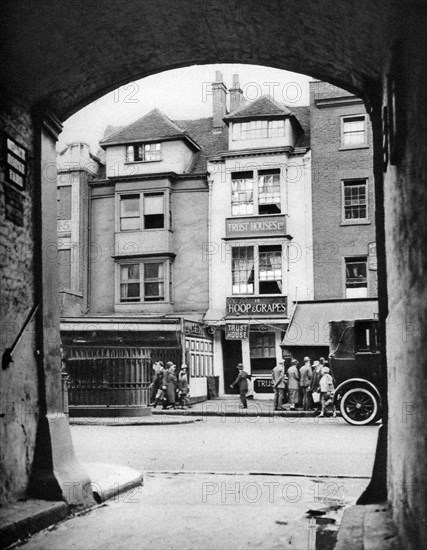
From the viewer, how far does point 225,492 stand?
793cm

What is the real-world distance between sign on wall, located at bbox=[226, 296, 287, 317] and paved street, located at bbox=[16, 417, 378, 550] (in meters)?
13.6

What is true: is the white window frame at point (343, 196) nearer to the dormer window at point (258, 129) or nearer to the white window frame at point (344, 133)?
the white window frame at point (344, 133)

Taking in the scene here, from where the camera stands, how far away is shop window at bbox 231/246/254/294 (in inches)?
1170

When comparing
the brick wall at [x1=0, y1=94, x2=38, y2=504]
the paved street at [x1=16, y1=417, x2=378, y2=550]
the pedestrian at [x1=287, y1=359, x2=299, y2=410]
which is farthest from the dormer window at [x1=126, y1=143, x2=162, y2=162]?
the brick wall at [x1=0, y1=94, x2=38, y2=504]

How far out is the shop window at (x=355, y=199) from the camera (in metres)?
28.8

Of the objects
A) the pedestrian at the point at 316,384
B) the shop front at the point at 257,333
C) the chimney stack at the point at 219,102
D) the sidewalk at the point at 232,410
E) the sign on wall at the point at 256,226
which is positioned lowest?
the sidewalk at the point at 232,410

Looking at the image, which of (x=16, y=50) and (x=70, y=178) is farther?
(x=70, y=178)

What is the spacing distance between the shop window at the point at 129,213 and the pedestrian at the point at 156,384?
8088mm

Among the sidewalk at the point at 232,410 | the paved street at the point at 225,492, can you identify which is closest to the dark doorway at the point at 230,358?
the sidewalk at the point at 232,410

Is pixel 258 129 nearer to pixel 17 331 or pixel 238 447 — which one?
pixel 238 447

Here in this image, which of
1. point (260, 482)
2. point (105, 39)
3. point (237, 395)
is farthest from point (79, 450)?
point (237, 395)

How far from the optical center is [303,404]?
22125mm

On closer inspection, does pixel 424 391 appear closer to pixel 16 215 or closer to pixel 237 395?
pixel 16 215

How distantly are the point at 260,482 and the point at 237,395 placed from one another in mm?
21075
